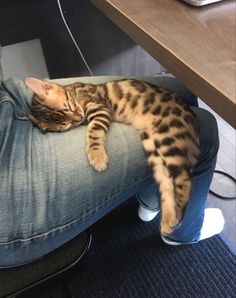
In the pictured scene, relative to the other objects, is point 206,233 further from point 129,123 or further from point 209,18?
point 209,18

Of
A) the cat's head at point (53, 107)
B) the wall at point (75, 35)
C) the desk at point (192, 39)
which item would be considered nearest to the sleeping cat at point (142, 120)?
the cat's head at point (53, 107)

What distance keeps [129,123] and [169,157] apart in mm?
145

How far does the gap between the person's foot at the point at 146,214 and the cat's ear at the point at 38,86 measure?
546 millimetres

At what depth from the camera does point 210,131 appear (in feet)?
2.58

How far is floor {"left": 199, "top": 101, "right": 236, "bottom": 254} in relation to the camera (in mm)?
1177

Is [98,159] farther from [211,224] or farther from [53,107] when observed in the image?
[211,224]

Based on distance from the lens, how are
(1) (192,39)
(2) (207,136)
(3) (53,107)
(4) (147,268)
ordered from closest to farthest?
(1) (192,39) → (2) (207,136) → (3) (53,107) → (4) (147,268)

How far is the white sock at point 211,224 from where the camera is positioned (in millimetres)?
1089

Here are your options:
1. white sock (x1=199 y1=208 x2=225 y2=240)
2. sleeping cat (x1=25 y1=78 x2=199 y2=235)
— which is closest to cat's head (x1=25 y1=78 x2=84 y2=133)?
sleeping cat (x1=25 y1=78 x2=199 y2=235)

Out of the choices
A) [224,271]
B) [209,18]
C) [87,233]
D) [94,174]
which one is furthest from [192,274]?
[209,18]

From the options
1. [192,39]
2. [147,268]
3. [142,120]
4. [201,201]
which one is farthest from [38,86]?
[147,268]

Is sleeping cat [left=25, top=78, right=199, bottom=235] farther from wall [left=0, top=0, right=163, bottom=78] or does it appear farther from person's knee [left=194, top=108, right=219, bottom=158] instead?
wall [left=0, top=0, right=163, bottom=78]

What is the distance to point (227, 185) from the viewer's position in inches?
52.2

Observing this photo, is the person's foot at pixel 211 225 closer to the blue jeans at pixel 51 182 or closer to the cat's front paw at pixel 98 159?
the blue jeans at pixel 51 182
